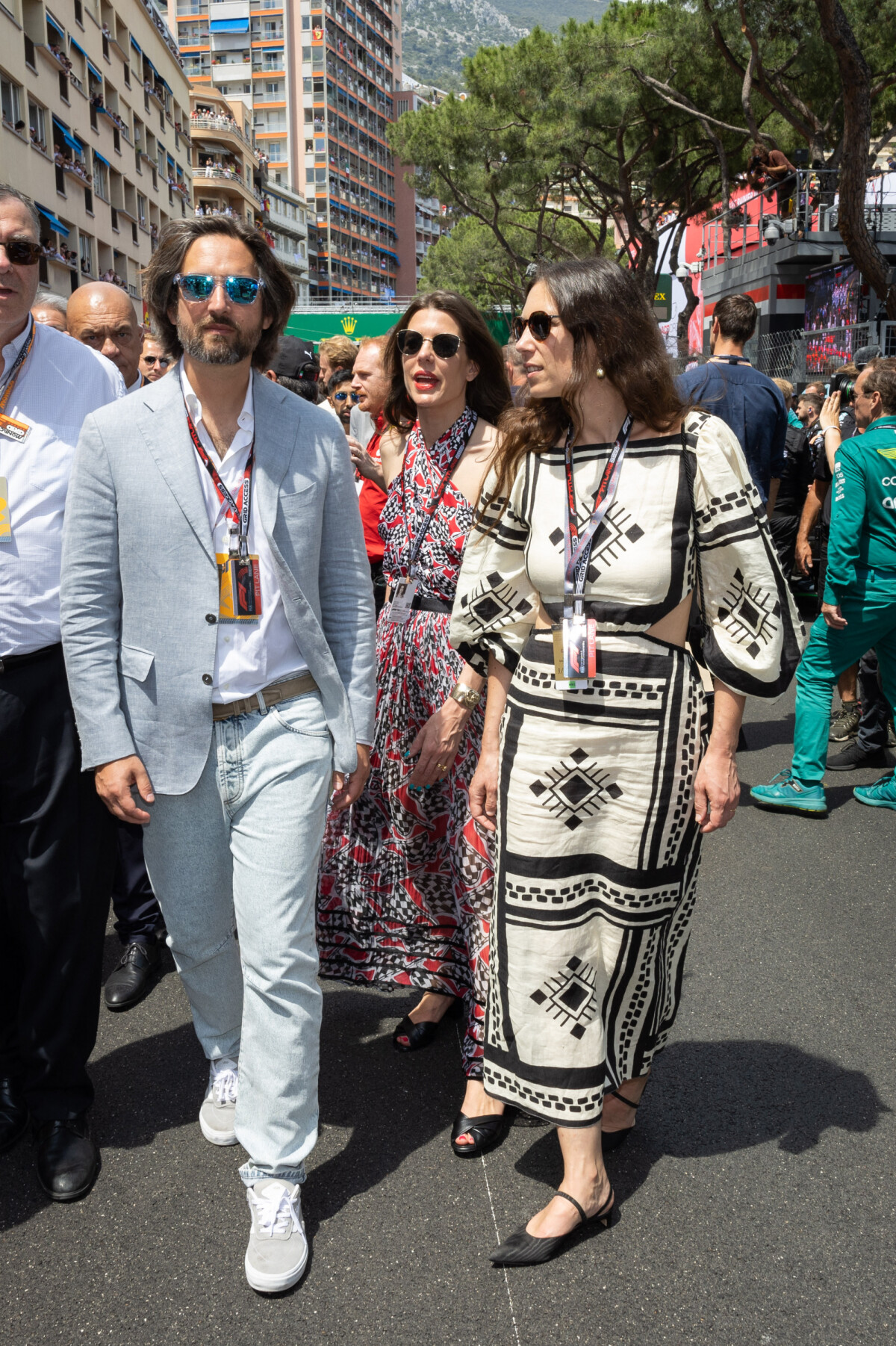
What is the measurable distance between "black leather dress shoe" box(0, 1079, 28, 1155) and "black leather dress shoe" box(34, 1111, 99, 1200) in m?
0.08

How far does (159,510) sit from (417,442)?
107 centimetres

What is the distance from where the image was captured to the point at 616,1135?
9.55 feet

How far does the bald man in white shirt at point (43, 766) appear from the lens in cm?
283

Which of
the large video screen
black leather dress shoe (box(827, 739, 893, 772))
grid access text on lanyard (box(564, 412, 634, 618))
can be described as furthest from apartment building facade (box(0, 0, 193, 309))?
grid access text on lanyard (box(564, 412, 634, 618))

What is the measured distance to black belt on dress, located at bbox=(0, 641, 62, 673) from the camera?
2.85 metres

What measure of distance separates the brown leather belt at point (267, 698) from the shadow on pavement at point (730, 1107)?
4.25 ft

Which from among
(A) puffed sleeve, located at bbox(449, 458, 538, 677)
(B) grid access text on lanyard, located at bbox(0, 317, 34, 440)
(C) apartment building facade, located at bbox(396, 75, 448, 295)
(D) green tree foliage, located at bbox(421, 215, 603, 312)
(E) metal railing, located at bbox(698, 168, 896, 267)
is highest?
(C) apartment building facade, located at bbox(396, 75, 448, 295)

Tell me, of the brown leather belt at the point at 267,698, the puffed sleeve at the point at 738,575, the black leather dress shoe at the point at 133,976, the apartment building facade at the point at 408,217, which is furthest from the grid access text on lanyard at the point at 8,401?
the apartment building facade at the point at 408,217

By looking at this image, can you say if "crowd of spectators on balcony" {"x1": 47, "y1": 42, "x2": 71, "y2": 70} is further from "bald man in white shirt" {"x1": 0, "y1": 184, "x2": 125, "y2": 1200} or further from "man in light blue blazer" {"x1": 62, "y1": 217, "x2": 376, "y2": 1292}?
"man in light blue blazer" {"x1": 62, "y1": 217, "x2": 376, "y2": 1292}

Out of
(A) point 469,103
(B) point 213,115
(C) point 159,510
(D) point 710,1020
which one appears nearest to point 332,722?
(C) point 159,510

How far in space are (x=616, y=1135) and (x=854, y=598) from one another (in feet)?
11.8

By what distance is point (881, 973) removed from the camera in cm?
398

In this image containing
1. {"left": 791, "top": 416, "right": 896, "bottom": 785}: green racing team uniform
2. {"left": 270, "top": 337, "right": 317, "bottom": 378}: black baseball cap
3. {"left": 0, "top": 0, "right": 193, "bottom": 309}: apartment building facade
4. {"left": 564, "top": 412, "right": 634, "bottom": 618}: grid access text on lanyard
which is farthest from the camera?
{"left": 0, "top": 0, "right": 193, "bottom": 309}: apartment building facade

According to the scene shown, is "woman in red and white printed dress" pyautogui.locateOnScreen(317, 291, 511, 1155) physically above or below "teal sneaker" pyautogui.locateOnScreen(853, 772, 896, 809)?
above
